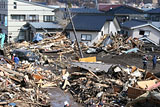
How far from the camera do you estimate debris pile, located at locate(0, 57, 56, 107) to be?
14.3 metres

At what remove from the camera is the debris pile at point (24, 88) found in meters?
14.3

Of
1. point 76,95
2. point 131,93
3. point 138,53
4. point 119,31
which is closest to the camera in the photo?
point 131,93

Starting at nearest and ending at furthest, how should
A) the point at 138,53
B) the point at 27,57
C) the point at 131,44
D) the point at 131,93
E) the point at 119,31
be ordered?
the point at 131,93
the point at 27,57
the point at 138,53
the point at 131,44
the point at 119,31

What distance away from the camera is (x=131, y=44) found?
32.6 metres

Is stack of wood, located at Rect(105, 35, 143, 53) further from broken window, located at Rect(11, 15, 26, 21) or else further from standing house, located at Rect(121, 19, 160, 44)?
broken window, located at Rect(11, 15, 26, 21)

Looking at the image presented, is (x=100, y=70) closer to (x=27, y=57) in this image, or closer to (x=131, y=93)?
(x=131, y=93)

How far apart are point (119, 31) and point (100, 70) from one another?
22079 mm

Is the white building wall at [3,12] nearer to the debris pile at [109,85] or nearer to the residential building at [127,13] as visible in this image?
the residential building at [127,13]

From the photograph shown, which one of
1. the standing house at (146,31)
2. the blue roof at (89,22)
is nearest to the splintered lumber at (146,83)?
the blue roof at (89,22)

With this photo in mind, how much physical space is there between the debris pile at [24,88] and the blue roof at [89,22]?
1594 centimetres

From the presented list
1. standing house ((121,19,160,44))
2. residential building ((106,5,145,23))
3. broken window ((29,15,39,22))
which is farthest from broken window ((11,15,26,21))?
standing house ((121,19,160,44))

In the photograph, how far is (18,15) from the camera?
42.3 m

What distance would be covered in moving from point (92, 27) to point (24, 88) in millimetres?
20463

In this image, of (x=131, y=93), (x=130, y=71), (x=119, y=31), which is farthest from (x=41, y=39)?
(x=131, y=93)
